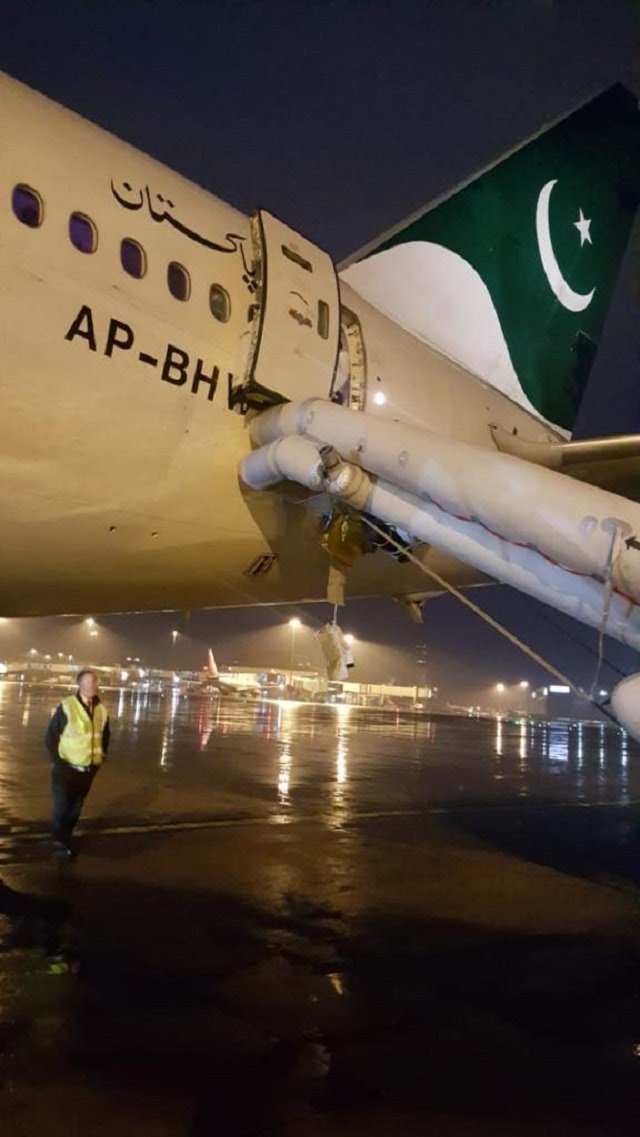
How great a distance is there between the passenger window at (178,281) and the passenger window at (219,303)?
215mm

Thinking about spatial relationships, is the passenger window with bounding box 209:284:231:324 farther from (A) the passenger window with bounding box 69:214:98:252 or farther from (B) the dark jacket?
(B) the dark jacket

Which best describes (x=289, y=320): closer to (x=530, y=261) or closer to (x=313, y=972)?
(x=313, y=972)

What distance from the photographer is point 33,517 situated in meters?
5.86

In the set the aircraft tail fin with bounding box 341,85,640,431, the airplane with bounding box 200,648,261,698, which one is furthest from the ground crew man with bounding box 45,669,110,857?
the airplane with bounding box 200,648,261,698

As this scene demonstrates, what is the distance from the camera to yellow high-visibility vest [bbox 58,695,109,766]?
8.07m

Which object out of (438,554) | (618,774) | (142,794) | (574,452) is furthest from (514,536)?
(618,774)

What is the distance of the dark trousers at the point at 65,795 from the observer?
26.4ft

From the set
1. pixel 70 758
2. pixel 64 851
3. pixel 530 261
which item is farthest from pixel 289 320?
pixel 530 261

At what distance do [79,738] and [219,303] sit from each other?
3.88 meters

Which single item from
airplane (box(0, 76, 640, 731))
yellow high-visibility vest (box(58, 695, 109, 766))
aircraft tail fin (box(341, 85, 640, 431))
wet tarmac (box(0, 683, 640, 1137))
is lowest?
wet tarmac (box(0, 683, 640, 1137))

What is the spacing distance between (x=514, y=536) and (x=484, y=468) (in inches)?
19.0

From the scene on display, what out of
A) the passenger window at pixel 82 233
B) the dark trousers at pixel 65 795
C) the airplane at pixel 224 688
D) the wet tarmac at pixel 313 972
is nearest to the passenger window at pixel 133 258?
the passenger window at pixel 82 233

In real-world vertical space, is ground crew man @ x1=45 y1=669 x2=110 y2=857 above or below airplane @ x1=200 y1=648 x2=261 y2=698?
below

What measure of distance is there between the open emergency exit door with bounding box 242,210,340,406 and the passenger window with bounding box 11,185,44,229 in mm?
1704
